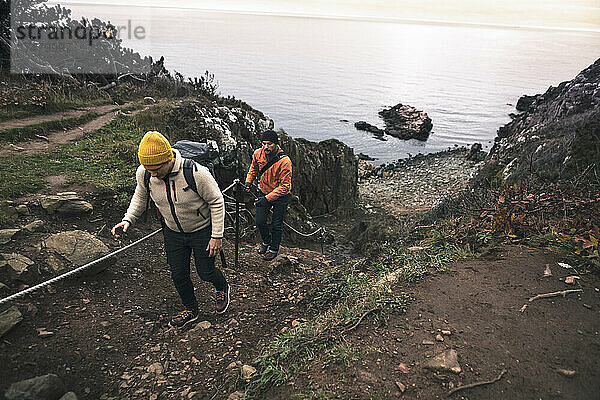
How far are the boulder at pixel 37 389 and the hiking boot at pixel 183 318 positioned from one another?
145cm

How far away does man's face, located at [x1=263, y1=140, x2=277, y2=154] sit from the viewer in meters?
6.40

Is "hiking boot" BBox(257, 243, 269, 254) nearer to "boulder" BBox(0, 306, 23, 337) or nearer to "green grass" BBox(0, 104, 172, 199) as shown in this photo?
"green grass" BBox(0, 104, 172, 199)

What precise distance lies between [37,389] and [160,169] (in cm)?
224

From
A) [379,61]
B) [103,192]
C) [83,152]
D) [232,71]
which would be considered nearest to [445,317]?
[103,192]

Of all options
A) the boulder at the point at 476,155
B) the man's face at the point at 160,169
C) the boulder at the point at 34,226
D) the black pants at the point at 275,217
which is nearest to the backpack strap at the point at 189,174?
the man's face at the point at 160,169

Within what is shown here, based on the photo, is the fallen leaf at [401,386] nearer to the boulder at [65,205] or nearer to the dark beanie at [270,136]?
the dark beanie at [270,136]

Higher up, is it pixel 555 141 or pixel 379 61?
pixel 379 61

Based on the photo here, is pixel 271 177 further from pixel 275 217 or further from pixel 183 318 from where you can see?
pixel 183 318

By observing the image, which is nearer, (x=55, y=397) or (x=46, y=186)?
(x=55, y=397)

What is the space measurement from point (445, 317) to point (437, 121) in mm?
54607

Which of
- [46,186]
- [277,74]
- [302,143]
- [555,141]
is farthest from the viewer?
[277,74]

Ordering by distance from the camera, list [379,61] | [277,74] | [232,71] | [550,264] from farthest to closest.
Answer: [379,61], [277,74], [232,71], [550,264]

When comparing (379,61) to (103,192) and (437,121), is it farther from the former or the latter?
(103,192)

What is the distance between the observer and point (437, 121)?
179ft
